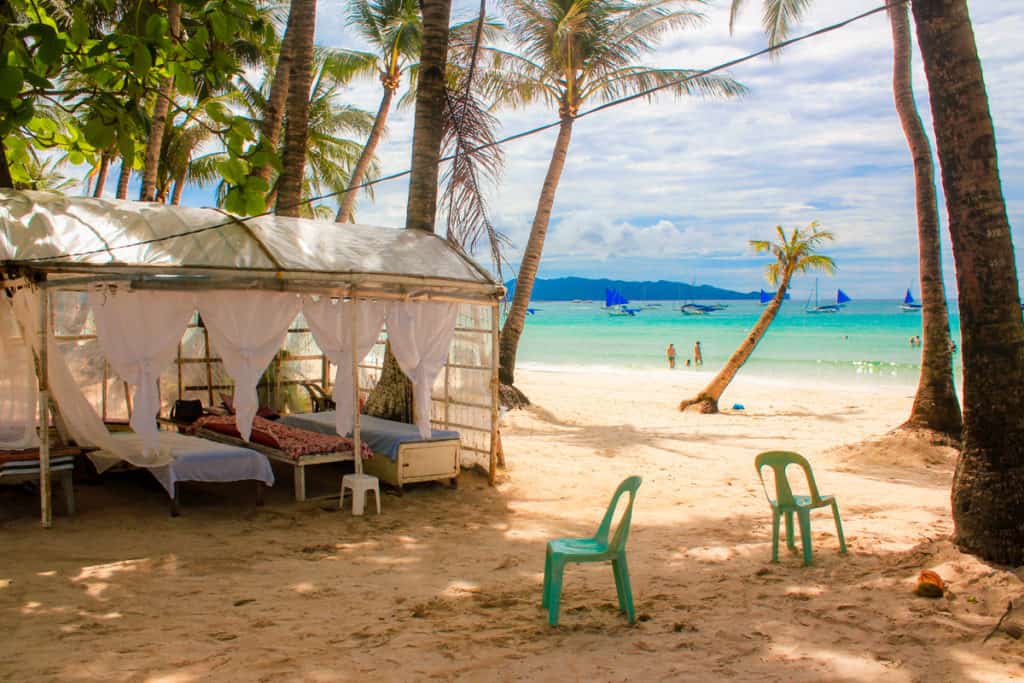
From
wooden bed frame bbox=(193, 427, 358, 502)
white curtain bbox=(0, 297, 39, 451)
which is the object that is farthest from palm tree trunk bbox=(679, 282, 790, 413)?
white curtain bbox=(0, 297, 39, 451)

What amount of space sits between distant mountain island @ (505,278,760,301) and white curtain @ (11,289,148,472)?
101 metres

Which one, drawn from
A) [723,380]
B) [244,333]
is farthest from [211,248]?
[723,380]

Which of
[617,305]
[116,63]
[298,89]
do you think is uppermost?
[298,89]

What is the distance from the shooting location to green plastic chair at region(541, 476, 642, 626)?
4434 mm

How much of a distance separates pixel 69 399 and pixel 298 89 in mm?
5183

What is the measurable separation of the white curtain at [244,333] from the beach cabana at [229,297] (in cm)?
1

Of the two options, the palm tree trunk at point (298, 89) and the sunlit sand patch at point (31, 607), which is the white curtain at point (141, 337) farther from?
the palm tree trunk at point (298, 89)

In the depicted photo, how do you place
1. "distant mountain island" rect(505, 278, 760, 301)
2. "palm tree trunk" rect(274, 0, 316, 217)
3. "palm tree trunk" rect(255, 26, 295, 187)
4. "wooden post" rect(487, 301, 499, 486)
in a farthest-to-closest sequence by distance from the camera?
"distant mountain island" rect(505, 278, 760, 301)
"palm tree trunk" rect(255, 26, 295, 187)
"palm tree trunk" rect(274, 0, 316, 217)
"wooden post" rect(487, 301, 499, 486)

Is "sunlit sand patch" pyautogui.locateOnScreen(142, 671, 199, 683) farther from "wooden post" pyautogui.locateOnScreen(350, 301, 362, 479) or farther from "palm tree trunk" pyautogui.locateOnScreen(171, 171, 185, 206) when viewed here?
"palm tree trunk" pyautogui.locateOnScreen(171, 171, 185, 206)

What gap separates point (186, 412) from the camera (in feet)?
33.0

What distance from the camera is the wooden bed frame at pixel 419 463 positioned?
26.4ft

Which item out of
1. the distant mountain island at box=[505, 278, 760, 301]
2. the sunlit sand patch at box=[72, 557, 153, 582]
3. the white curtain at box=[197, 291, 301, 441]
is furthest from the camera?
the distant mountain island at box=[505, 278, 760, 301]

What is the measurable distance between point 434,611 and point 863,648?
2.27 m

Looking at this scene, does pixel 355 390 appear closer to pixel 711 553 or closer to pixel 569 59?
pixel 711 553
